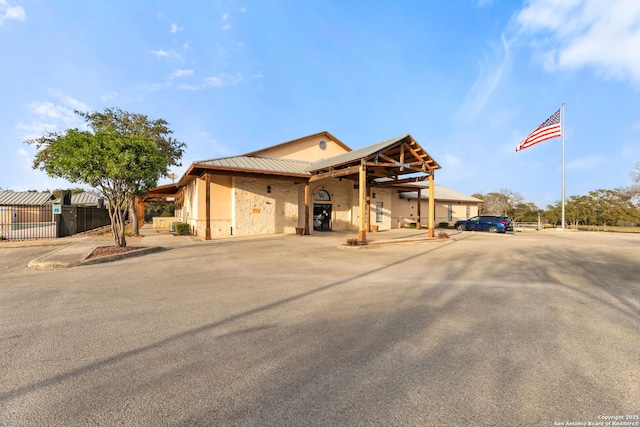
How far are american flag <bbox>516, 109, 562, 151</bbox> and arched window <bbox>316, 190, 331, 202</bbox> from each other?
1408cm

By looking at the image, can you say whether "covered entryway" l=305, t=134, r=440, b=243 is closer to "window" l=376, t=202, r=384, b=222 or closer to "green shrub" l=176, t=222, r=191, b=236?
"window" l=376, t=202, r=384, b=222

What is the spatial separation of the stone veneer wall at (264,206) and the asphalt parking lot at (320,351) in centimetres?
1160

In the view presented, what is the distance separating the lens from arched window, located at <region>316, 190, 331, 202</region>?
74.0 ft

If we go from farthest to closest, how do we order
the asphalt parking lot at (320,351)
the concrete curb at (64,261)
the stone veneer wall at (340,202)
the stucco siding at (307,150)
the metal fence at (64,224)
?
1. the stone veneer wall at (340,202)
2. the stucco siding at (307,150)
3. the metal fence at (64,224)
4. the concrete curb at (64,261)
5. the asphalt parking lot at (320,351)

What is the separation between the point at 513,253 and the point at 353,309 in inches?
364

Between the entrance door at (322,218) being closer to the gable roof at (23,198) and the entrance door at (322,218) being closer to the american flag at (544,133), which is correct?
the american flag at (544,133)

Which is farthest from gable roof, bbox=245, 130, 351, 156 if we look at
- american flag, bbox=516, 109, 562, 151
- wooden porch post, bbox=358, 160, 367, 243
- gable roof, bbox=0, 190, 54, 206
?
gable roof, bbox=0, 190, 54, 206

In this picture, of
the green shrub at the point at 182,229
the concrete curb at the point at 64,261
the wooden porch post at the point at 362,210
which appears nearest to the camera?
the concrete curb at the point at 64,261

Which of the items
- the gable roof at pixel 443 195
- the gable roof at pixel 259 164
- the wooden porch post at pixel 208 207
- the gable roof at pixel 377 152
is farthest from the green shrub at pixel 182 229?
the gable roof at pixel 443 195

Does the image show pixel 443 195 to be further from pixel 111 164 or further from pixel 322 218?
pixel 111 164

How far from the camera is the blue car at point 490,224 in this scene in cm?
2241

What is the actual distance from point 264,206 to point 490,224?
17.3 metres

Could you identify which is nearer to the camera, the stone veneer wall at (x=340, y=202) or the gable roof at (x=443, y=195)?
the stone veneer wall at (x=340, y=202)

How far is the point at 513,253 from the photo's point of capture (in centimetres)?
1118
